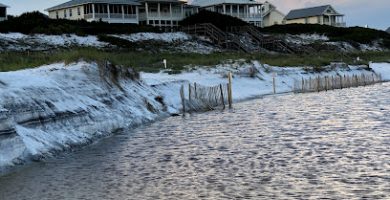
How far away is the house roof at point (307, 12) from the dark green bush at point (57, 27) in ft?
216

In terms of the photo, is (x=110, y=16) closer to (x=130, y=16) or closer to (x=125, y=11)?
(x=125, y=11)

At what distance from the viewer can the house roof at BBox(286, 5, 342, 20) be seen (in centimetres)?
13100

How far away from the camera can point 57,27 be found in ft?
211

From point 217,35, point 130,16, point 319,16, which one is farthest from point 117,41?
point 319,16

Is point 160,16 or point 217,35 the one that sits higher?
point 160,16

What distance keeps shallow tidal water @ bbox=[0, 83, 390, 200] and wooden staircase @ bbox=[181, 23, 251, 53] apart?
49076 millimetres

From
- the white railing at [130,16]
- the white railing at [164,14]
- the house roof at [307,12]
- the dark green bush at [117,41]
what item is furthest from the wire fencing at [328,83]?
the house roof at [307,12]

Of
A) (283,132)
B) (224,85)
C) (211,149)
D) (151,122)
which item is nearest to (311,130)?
(283,132)

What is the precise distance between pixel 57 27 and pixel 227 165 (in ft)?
170

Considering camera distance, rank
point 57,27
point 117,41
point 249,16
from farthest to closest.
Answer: point 249,16
point 57,27
point 117,41

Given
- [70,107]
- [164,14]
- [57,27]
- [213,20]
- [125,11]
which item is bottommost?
[70,107]

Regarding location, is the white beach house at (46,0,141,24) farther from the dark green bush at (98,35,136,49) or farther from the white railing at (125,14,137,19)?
the dark green bush at (98,35,136,49)

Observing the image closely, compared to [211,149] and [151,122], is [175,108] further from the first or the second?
[211,149]

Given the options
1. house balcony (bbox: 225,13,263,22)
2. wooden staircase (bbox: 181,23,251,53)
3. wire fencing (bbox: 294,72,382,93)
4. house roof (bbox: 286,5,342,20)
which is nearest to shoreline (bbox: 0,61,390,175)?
wire fencing (bbox: 294,72,382,93)
